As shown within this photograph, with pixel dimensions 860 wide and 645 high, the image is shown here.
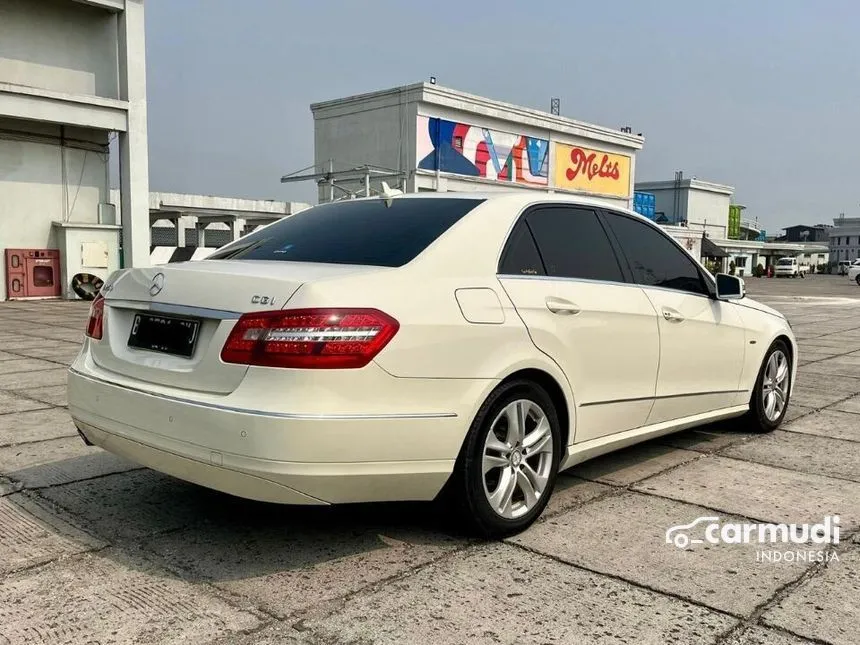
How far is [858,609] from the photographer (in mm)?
2824

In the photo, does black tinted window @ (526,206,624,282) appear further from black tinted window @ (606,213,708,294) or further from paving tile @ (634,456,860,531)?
paving tile @ (634,456,860,531)

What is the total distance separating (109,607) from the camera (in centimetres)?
277

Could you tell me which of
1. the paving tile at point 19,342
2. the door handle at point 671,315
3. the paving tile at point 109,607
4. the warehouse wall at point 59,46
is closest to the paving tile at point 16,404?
the paving tile at point 109,607

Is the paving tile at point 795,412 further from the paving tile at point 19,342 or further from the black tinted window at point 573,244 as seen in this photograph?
the paving tile at point 19,342

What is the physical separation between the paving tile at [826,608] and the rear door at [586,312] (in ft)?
3.97

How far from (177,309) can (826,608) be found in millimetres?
2708

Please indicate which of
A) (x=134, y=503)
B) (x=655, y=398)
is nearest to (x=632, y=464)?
(x=655, y=398)

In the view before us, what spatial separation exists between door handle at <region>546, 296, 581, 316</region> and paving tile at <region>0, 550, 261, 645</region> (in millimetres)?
1872

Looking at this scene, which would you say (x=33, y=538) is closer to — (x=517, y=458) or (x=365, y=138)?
(x=517, y=458)

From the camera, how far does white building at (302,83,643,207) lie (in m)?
29.9

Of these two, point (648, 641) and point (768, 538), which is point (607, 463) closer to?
point (768, 538)

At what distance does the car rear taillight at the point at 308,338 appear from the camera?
288cm

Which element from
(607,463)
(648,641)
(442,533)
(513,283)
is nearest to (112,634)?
(442,533)

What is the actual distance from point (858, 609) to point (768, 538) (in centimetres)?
70
